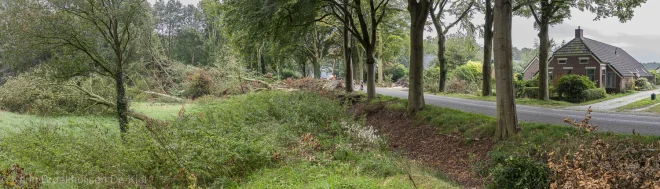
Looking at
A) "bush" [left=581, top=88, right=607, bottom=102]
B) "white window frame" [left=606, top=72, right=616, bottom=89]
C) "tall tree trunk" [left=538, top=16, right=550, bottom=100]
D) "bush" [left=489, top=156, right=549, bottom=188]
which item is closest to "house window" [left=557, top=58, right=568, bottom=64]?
"white window frame" [left=606, top=72, right=616, bottom=89]

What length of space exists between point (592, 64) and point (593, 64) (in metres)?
0.06

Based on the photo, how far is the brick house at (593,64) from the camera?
2862 cm

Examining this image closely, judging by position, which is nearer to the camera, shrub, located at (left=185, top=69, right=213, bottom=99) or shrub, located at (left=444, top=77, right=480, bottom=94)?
shrub, located at (left=185, top=69, right=213, bottom=99)

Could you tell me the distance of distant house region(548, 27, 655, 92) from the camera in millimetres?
28625

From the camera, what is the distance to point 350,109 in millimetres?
15109

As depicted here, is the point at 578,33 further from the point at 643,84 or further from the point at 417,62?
the point at 417,62

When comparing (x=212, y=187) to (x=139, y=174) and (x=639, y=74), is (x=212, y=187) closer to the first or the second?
(x=139, y=174)

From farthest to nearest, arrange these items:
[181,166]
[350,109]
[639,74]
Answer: [639,74] < [350,109] < [181,166]

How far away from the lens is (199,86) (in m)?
21.5

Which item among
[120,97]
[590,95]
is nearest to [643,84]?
[590,95]

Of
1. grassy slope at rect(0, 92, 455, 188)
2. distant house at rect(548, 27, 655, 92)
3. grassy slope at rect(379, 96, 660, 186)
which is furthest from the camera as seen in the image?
distant house at rect(548, 27, 655, 92)

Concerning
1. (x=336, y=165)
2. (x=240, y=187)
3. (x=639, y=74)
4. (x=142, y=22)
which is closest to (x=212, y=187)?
(x=240, y=187)

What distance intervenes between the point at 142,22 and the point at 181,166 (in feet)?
22.6

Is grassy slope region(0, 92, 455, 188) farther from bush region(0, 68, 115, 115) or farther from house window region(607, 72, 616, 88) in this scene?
house window region(607, 72, 616, 88)
